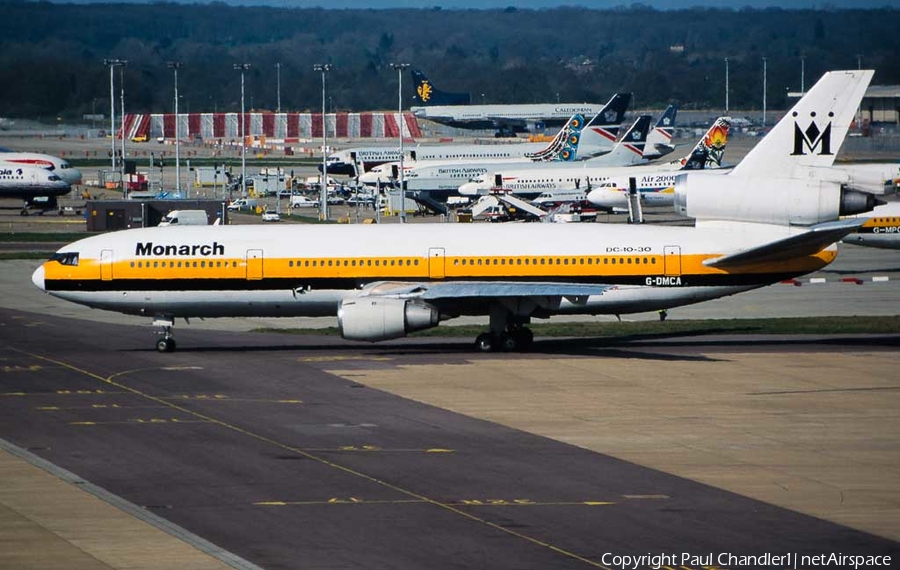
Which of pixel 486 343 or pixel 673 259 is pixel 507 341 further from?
pixel 673 259

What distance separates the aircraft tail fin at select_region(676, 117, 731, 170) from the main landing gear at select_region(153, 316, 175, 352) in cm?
7743

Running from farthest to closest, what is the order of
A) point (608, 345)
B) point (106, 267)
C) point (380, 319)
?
1. point (608, 345)
2. point (106, 267)
3. point (380, 319)

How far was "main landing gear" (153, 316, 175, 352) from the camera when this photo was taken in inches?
2064

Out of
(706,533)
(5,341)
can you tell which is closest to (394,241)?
(5,341)

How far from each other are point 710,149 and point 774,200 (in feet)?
247

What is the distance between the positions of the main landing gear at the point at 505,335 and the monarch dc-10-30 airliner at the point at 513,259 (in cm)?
5

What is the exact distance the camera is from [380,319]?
48188mm

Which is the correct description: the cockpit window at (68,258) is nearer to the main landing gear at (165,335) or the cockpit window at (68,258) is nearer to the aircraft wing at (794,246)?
the main landing gear at (165,335)

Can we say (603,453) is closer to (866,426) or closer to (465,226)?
(866,426)

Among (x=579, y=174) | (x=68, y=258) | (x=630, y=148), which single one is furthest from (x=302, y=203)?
(x=68, y=258)

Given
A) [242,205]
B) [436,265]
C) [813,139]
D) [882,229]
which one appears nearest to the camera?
[813,139]

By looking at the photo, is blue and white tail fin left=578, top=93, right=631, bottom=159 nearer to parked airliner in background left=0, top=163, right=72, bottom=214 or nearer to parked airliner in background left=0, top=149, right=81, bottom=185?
parked airliner in background left=0, top=149, right=81, bottom=185

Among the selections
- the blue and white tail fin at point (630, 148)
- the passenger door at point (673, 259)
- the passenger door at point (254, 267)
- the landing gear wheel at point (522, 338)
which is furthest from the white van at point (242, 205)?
the passenger door at point (673, 259)

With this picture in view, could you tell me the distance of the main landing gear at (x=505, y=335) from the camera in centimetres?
5122
